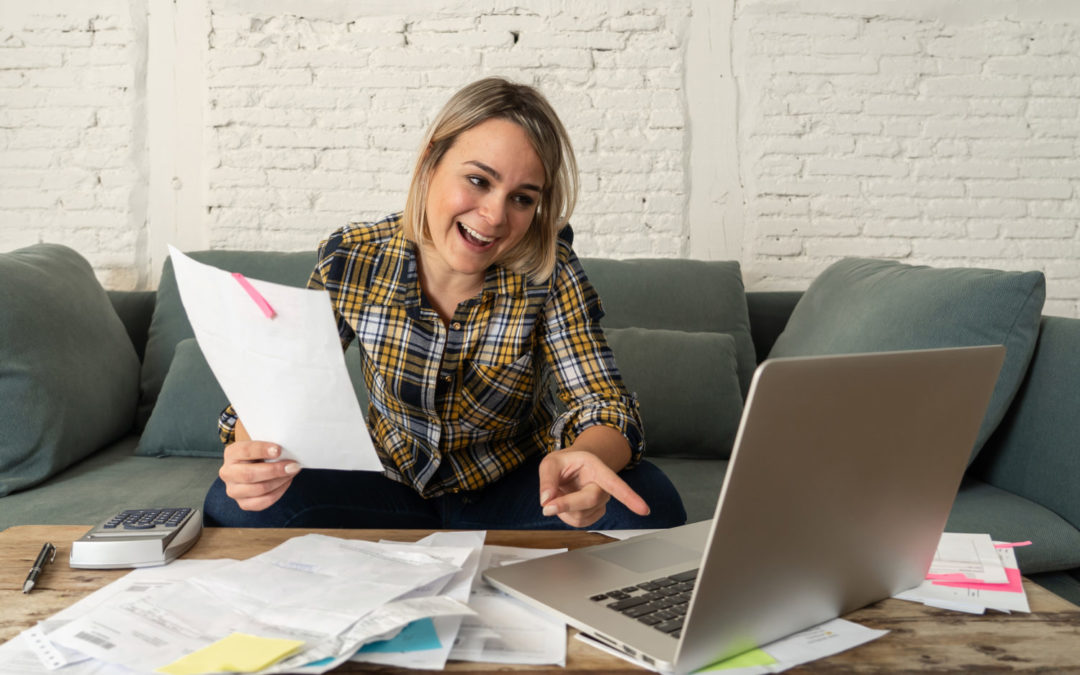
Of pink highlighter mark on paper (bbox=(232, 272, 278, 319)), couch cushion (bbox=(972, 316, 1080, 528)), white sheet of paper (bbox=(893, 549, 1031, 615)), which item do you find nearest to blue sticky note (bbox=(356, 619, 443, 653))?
pink highlighter mark on paper (bbox=(232, 272, 278, 319))

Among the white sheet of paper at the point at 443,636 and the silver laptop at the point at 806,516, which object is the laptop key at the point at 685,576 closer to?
the silver laptop at the point at 806,516

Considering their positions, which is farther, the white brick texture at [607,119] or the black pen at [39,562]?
the white brick texture at [607,119]

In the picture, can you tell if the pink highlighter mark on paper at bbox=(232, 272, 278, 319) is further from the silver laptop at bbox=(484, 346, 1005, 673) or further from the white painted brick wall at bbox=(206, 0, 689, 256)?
the white painted brick wall at bbox=(206, 0, 689, 256)

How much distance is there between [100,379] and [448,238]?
1.12 metres

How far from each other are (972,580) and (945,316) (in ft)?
2.96

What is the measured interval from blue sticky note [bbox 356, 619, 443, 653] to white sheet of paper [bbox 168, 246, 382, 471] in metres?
0.23

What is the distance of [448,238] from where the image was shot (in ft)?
4.42

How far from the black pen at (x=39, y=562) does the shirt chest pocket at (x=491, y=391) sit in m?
0.64

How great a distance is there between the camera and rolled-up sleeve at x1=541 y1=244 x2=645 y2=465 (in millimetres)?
1301

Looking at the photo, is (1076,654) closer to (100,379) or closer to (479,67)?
(100,379)

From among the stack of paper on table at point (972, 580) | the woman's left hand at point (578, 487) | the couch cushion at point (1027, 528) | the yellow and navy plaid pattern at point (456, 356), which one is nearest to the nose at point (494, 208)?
the yellow and navy plaid pattern at point (456, 356)

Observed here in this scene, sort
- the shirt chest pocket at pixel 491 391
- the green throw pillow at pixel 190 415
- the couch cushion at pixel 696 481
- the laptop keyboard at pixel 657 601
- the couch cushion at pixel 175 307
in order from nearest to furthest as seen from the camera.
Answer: the laptop keyboard at pixel 657 601, the shirt chest pocket at pixel 491 391, the couch cushion at pixel 696 481, the green throw pillow at pixel 190 415, the couch cushion at pixel 175 307

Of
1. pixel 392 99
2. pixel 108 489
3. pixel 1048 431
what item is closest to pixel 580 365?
pixel 1048 431

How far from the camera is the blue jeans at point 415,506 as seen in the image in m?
1.17
